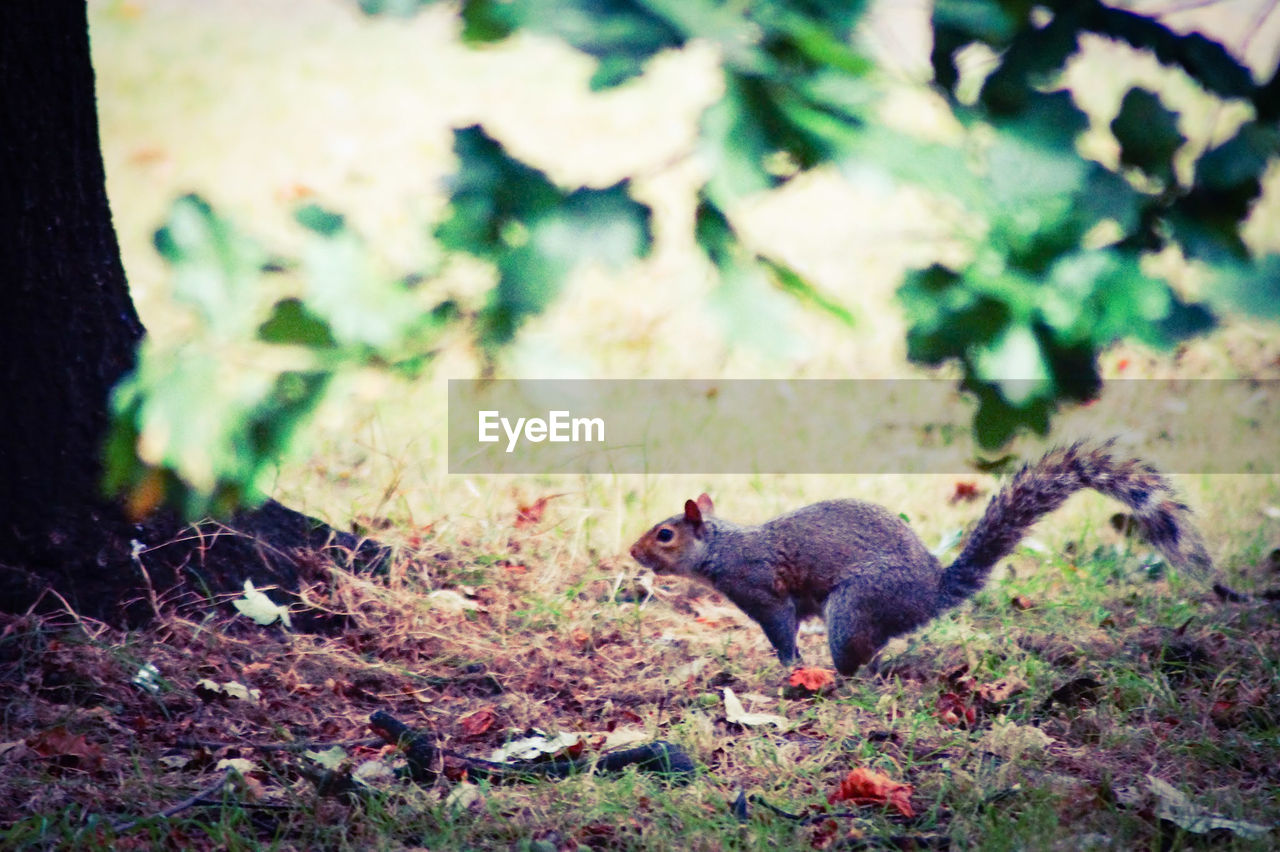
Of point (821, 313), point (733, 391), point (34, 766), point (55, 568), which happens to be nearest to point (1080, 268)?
point (821, 313)

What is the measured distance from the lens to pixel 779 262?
26.2 inches

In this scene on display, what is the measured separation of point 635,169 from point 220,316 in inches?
9.7

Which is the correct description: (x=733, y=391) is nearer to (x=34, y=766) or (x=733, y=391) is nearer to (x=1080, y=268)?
(x=34, y=766)

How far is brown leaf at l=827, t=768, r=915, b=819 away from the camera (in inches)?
85.0

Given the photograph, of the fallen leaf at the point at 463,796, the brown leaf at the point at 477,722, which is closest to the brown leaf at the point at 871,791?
the fallen leaf at the point at 463,796

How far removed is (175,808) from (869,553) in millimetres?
1764

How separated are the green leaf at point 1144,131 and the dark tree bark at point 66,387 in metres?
2.20

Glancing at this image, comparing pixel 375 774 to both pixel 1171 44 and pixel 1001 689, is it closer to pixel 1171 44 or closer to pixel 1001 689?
pixel 1001 689

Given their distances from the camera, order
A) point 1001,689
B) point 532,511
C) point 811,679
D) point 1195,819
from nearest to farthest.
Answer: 1. point 1195,819
2. point 1001,689
3. point 811,679
4. point 532,511

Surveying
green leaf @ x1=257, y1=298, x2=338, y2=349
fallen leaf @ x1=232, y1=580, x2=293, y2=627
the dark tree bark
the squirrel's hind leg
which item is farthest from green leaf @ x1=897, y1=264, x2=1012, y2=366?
fallen leaf @ x1=232, y1=580, x2=293, y2=627

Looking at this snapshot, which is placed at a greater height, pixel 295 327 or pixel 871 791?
pixel 295 327

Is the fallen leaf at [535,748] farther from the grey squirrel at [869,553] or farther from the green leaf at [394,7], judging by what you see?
the green leaf at [394,7]

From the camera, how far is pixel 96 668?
8.45 ft

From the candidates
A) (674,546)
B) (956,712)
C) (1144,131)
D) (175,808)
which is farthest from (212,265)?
(674,546)
